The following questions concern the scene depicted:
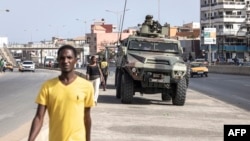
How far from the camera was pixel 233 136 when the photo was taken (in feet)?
18.5

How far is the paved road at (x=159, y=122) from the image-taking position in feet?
35.2

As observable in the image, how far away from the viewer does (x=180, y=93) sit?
18.0 metres

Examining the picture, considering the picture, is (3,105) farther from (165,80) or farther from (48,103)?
(48,103)

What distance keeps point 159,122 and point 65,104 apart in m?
8.15

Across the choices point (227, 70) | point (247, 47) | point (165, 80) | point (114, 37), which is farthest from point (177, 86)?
point (114, 37)

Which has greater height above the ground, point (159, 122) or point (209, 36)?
point (209, 36)

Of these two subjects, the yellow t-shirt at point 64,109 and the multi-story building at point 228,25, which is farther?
the multi-story building at point 228,25

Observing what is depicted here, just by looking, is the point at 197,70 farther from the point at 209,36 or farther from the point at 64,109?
the point at 64,109

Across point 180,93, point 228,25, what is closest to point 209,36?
point 228,25

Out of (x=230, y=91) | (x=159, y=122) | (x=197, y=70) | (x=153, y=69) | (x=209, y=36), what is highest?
(x=209, y=36)

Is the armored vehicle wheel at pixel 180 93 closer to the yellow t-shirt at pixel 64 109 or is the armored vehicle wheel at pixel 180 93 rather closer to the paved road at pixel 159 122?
the paved road at pixel 159 122

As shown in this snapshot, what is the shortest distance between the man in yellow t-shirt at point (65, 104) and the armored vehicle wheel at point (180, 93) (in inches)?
494

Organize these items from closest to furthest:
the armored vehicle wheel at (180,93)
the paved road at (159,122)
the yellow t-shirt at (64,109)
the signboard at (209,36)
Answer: the yellow t-shirt at (64,109) < the paved road at (159,122) < the armored vehicle wheel at (180,93) < the signboard at (209,36)

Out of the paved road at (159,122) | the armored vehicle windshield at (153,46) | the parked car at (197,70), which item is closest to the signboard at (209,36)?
the parked car at (197,70)
